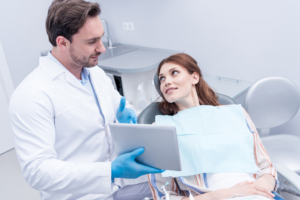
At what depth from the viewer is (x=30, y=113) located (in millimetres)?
926

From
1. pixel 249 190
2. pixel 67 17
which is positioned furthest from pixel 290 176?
pixel 67 17

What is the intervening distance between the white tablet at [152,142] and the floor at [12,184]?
1.24 meters

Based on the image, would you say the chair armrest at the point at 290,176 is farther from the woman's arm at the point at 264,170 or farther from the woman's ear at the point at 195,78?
the woman's ear at the point at 195,78

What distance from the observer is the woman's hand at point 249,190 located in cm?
99

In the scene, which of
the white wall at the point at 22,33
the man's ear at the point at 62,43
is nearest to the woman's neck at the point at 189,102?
the man's ear at the point at 62,43

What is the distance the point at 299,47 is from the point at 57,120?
5.07 feet

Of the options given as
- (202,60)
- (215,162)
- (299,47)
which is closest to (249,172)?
(215,162)

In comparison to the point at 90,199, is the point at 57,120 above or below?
above

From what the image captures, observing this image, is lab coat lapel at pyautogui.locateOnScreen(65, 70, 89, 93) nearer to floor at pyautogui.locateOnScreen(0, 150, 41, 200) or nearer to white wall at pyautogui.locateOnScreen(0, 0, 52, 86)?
floor at pyautogui.locateOnScreen(0, 150, 41, 200)

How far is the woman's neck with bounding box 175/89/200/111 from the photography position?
1.35 metres

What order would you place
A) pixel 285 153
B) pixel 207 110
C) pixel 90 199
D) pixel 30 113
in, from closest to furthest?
pixel 30 113 → pixel 90 199 → pixel 207 110 → pixel 285 153

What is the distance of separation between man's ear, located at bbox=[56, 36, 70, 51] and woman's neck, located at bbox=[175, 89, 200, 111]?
0.65 metres

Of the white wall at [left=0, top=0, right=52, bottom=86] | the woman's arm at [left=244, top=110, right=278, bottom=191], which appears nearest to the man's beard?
the woman's arm at [left=244, top=110, right=278, bottom=191]

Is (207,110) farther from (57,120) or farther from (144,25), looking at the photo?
(144,25)
